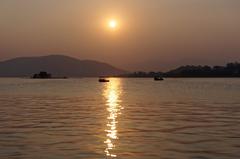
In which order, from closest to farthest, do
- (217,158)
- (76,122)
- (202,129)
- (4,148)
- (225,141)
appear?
1. (217,158)
2. (4,148)
3. (225,141)
4. (202,129)
5. (76,122)

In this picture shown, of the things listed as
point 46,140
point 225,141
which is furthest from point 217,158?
point 46,140

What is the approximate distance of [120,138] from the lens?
25438 mm

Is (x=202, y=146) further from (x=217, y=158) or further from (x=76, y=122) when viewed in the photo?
(x=76, y=122)

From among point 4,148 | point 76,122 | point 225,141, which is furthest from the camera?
point 76,122

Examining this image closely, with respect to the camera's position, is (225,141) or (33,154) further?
(225,141)

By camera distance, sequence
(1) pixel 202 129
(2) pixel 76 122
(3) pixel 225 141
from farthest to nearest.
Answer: (2) pixel 76 122, (1) pixel 202 129, (3) pixel 225 141

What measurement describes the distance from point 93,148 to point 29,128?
962 cm

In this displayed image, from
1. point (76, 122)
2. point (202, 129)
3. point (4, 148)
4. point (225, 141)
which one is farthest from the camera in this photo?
point (76, 122)

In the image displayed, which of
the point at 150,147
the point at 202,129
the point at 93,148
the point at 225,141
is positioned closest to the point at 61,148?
the point at 93,148

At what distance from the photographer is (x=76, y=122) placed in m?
34.9

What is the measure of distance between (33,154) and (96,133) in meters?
7.89

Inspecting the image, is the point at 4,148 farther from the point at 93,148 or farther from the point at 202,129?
the point at 202,129

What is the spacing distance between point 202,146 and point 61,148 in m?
7.09

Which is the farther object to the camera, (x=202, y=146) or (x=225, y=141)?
(x=225, y=141)
